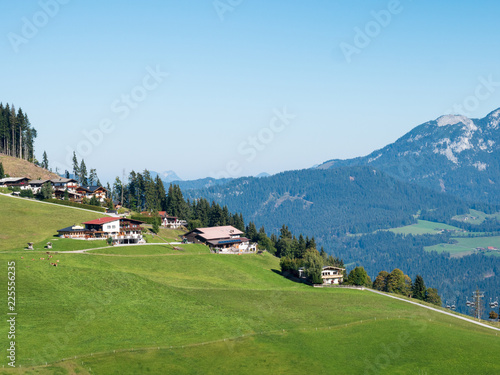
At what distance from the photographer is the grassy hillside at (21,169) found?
185125mm

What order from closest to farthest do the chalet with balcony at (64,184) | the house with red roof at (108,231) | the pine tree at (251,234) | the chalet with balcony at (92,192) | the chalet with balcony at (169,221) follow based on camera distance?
the house with red roof at (108,231)
the chalet with balcony at (169,221)
the chalet with balcony at (64,184)
the chalet with balcony at (92,192)
the pine tree at (251,234)

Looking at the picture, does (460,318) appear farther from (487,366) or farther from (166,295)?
(166,295)

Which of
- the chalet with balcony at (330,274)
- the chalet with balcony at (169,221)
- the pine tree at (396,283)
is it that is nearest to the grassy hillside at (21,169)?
the chalet with balcony at (169,221)

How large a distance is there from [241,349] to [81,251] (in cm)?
6084

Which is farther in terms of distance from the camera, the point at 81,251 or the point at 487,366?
the point at 81,251

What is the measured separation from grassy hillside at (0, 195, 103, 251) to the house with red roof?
5351 mm

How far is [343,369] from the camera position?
6462cm

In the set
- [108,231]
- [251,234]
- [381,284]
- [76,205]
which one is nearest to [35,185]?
[76,205]

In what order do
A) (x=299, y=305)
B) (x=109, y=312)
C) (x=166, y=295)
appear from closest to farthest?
(x=109, y=312) → (x=166, y=295) → (x=299, y=305)

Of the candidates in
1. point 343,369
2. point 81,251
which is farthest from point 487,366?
point 81,251

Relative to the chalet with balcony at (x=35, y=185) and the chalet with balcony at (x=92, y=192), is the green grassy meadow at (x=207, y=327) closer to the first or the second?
the chalet with balcony at (x=35, y=185)

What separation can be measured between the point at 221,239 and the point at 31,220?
188ft

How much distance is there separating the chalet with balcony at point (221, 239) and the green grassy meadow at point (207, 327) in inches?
1216

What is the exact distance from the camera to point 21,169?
188625 millimetres
